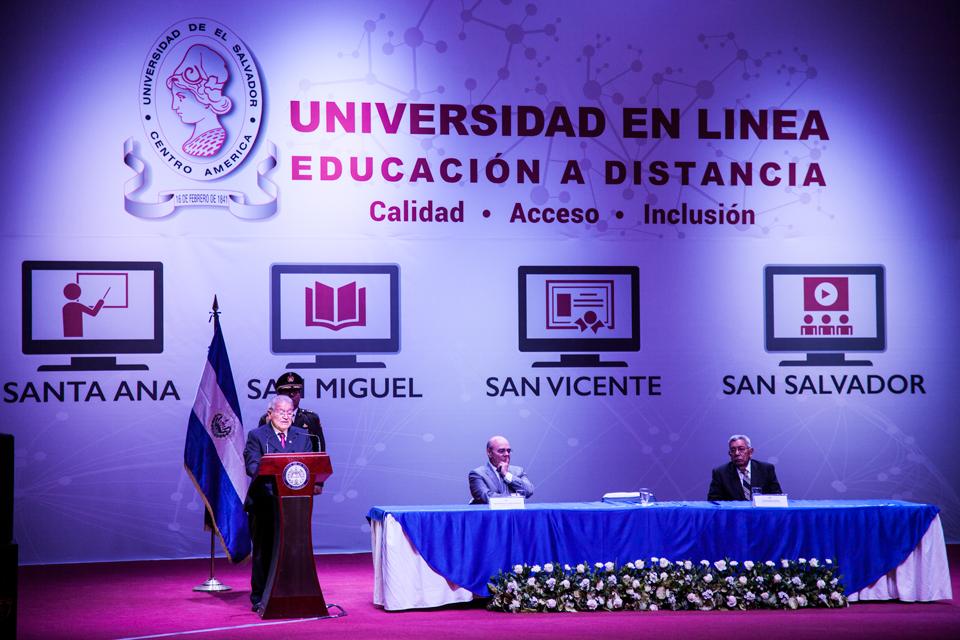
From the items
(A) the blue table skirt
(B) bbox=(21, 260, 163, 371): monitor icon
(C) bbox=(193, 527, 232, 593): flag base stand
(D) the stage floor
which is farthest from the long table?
(B) bbox=(21, 260, 163, 371): monitor icon

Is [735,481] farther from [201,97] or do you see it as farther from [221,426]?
[201,97]

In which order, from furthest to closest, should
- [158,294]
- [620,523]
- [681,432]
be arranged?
[681,432], [158,294], [620,523]

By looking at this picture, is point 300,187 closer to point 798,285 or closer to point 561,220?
point 561,220

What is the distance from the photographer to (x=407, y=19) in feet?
32.1

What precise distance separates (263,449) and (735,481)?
2.97 metres

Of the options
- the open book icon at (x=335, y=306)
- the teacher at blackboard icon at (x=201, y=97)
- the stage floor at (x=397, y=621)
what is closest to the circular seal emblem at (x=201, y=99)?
the teacher at blackboard icon at (x=201, y=97)

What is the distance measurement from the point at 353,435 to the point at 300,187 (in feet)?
6.54

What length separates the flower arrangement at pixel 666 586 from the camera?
6.72m

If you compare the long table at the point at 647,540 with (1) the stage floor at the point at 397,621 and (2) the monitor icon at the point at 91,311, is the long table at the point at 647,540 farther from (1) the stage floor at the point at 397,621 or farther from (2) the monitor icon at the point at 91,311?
(2) the monitor icon at the point at 91,311

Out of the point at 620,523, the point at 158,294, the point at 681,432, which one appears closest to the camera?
the point at 620,523

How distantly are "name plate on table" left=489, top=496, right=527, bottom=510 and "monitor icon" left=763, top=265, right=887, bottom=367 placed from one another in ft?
13.0

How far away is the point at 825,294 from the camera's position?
33.5 ft

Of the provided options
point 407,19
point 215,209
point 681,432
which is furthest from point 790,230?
point 215,209

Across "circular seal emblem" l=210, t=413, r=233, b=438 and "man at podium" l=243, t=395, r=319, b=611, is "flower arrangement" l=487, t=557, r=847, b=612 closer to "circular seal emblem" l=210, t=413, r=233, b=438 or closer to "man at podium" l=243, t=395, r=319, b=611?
"man at podium" l=243, t=395, r=319, b=611
